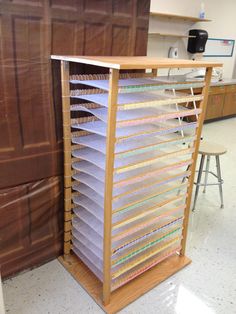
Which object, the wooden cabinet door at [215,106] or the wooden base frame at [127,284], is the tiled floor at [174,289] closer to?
the wooden base frame at [127,284]

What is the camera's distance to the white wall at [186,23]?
461cm

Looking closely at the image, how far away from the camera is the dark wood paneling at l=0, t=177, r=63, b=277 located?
1.69 m

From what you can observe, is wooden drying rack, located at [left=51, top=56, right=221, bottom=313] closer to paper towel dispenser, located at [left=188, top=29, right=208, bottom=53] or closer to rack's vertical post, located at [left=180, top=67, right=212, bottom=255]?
rack's vertical post, located at [left=180, top=67, right=212, bottom=255]

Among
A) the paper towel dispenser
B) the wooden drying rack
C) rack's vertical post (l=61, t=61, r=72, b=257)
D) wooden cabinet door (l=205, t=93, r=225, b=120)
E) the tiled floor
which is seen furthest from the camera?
wooden cabinet door (l=205, t=93, r=225, b=120)

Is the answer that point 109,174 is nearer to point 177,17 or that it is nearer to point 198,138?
point 198,138

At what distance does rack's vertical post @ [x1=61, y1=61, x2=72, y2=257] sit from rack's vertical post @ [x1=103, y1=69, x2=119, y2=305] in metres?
0.45

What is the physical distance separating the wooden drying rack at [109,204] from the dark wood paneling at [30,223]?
86mm

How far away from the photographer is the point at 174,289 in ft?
6.04

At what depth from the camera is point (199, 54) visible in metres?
5.43

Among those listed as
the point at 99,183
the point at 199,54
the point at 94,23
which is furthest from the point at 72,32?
the point at 199,54

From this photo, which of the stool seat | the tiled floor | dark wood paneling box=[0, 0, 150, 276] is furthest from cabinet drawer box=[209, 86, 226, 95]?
dark wood paneling box=[0, 0, 150, 276]

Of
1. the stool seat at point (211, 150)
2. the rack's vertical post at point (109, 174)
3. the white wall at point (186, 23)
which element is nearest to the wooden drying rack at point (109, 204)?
the rack's vertical post at point (109, 174)

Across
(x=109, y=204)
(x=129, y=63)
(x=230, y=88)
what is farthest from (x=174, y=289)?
(x=230, y=88)

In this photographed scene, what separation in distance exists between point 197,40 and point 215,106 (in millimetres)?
1369
